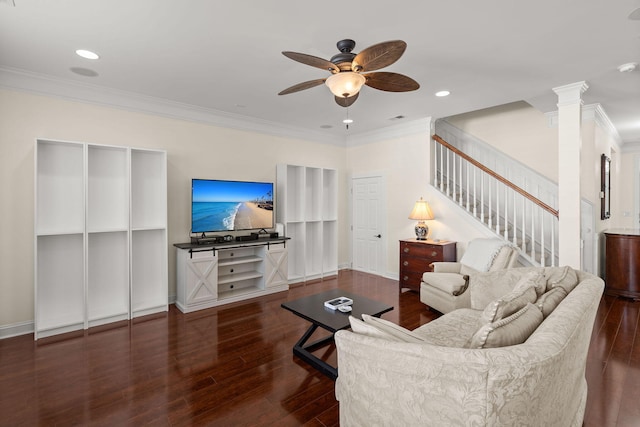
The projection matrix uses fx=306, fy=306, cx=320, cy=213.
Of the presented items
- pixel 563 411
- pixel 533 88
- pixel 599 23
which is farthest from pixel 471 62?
pixel 563 411

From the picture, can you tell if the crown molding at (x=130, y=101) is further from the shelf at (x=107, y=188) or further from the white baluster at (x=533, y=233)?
the white baluster at (x=533, y=233)

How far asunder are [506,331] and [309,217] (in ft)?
14.7

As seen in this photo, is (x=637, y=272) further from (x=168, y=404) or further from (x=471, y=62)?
(x=168, y=404)

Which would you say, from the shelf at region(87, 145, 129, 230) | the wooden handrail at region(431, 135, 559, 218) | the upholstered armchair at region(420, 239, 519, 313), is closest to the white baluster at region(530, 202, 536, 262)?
the wooden handrail at region(431, 135, 559, 218)

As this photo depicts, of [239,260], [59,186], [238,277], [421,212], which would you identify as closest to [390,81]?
[421,212]

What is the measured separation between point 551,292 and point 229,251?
3826mm

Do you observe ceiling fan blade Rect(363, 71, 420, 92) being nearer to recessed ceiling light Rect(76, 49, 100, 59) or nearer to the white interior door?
recessed ceiling light Rect(76, 49, 100, 59)

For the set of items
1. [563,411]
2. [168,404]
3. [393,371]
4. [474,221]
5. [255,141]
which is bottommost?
[168,404]

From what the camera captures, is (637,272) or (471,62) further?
(637,272)

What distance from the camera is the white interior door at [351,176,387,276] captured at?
19.2 feet

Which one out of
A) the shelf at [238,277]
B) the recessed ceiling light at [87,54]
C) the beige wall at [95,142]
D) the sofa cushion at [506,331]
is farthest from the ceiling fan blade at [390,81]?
the shelf at [238,277]

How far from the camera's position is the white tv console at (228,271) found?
3.99 m

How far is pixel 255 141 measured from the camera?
5152mm

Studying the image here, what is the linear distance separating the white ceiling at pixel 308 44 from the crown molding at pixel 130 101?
0.03 m
